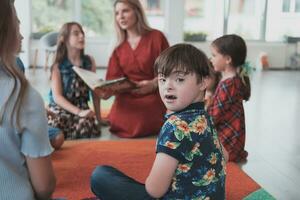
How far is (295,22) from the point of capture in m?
9.29

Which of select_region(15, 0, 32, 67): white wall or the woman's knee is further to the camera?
select_region(15, 0, 32, 67): white wall

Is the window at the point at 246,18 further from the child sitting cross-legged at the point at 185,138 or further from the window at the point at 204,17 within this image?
the child sitting cross-legged at the point at 185,138

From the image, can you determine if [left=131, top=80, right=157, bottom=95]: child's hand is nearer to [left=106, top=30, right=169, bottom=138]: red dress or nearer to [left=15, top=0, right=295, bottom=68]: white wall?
[left=106, top=30, right=169, bottom=138]: red dress

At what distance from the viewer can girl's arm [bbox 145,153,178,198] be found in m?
1.30

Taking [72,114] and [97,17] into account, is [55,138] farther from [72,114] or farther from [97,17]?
[97,17]

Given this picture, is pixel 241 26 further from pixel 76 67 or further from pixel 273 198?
pixel 273 198

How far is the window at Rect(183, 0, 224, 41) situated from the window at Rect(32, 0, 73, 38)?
241 cm

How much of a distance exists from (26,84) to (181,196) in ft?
1.96

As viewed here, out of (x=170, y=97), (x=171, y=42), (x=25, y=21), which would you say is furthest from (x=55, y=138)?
(x=171, y=42)

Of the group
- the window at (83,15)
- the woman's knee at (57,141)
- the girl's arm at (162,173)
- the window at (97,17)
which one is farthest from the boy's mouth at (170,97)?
the window at (97,17)

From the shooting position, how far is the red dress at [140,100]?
10.9 ft

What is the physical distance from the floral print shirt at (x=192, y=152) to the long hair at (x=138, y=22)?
80.2 inches

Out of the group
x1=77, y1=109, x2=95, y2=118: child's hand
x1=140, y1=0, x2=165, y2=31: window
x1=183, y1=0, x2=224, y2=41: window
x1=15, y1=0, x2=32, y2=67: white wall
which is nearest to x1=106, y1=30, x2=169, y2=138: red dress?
x1=77, y1=109, x2=95, y2=118: child's hand

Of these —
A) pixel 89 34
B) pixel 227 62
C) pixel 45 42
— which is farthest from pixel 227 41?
pixel 89 34
